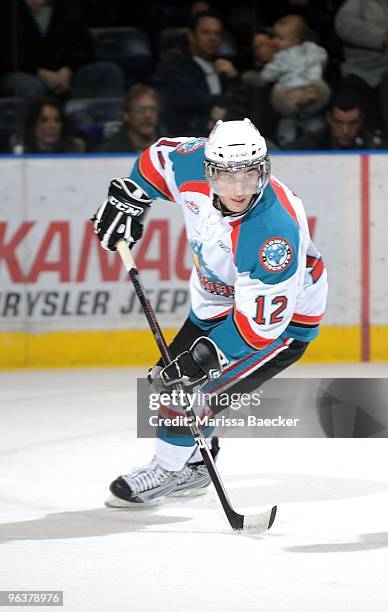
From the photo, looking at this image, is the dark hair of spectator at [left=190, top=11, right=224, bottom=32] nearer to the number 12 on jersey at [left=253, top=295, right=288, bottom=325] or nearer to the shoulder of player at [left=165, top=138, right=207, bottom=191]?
the shoulder of player at [left=165, top=138, right=207, bottom=191]

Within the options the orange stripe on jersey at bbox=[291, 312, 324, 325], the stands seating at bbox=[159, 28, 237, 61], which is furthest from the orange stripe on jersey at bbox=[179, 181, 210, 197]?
the stands seating at bbox=[159, 28, 237, 61]

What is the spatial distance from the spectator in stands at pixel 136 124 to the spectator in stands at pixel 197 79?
3.8 inches

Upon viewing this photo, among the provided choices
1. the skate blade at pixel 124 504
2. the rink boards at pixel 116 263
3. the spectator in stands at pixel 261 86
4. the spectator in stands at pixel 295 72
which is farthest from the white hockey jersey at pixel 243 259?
the spectator in stands at pixel 295 72

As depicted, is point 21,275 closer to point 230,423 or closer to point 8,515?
point 230,423

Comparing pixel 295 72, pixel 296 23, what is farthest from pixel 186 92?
pixel 296 23

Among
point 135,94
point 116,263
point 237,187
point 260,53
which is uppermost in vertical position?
point 260,53

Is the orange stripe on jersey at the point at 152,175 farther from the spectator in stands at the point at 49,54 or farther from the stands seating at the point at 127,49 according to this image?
the stands seating at the point at 127,49

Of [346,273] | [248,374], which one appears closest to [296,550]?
[248,374]

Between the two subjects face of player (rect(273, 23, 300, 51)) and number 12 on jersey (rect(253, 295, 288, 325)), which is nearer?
number 12 on jersey (rect(253, 295, 288, 325))

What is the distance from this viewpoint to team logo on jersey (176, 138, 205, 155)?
431cm

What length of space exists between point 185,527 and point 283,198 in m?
1.00

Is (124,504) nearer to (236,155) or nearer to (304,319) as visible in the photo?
(304,319)

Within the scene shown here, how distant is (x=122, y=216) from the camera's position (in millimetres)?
4379

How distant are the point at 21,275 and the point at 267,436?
6.65ft
